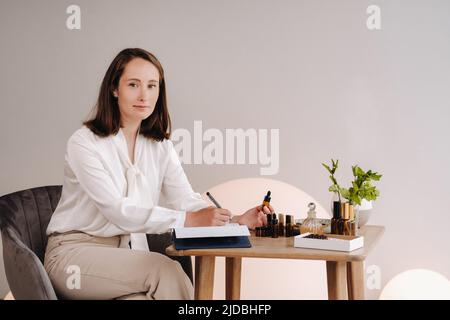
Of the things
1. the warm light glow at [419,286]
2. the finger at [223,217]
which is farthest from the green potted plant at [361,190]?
the warm light glow at [419,286]

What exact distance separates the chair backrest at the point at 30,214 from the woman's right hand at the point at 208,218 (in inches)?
24.5

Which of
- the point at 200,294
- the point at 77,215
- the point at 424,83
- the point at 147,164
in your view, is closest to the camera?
the point at 200,294

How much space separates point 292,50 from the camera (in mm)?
3256

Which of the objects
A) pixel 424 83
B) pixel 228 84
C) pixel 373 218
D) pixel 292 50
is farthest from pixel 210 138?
pixel 424 83

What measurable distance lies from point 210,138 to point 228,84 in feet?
1.08

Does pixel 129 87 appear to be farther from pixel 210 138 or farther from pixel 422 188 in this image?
pixel 422 188

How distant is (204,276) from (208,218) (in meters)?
0.20

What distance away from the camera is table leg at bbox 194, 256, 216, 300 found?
179 cm

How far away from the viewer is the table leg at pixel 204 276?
1.79 m

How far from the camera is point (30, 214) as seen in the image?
2201 millimetres

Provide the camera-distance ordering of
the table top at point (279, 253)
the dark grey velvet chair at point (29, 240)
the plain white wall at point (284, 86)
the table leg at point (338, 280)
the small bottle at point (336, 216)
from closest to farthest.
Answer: the table top at point (279, 253), the dark grey velvet chair at point (29, 240), the table leg at point (338, 280), the small bottle at point (336, 216), the plain white wall at point (284, 86)

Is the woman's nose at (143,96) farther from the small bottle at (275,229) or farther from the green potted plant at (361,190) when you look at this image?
the green potted plant at (361,190)

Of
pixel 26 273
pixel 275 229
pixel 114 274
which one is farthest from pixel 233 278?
pixel 26 273

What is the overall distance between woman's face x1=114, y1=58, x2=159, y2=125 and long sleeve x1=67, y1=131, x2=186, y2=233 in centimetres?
22
